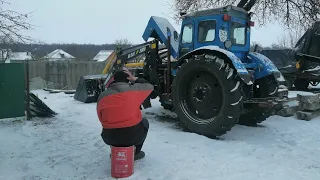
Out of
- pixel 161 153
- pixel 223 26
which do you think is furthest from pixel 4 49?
pixel 223 26

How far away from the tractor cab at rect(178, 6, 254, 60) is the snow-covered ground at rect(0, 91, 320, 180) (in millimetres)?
1868

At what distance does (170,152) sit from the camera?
205 inches

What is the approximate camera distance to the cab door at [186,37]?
7316mm

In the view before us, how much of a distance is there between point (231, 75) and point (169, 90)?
1.96 meters

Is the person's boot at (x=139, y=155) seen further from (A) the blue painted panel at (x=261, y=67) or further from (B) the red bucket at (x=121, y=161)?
(A) the blue painted panel at (x=261, y=67)

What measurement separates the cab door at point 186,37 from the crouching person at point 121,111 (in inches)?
134

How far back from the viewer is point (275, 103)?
20.4 feet

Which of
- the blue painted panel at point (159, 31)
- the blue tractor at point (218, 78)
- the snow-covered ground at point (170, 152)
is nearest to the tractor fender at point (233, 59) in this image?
the blue tractor at point (218, 78)

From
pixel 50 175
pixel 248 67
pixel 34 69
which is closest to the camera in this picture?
pixel 50 175

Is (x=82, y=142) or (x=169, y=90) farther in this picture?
(x=169, y=90)

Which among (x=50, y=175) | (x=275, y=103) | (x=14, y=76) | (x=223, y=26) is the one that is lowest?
(x=50, y=175)

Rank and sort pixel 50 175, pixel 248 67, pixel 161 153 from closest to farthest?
pixel 50 175, pixel 161 153, pixel 248 67

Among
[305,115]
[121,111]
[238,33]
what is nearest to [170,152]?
[121,111]

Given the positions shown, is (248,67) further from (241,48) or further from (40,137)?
(40,137)
